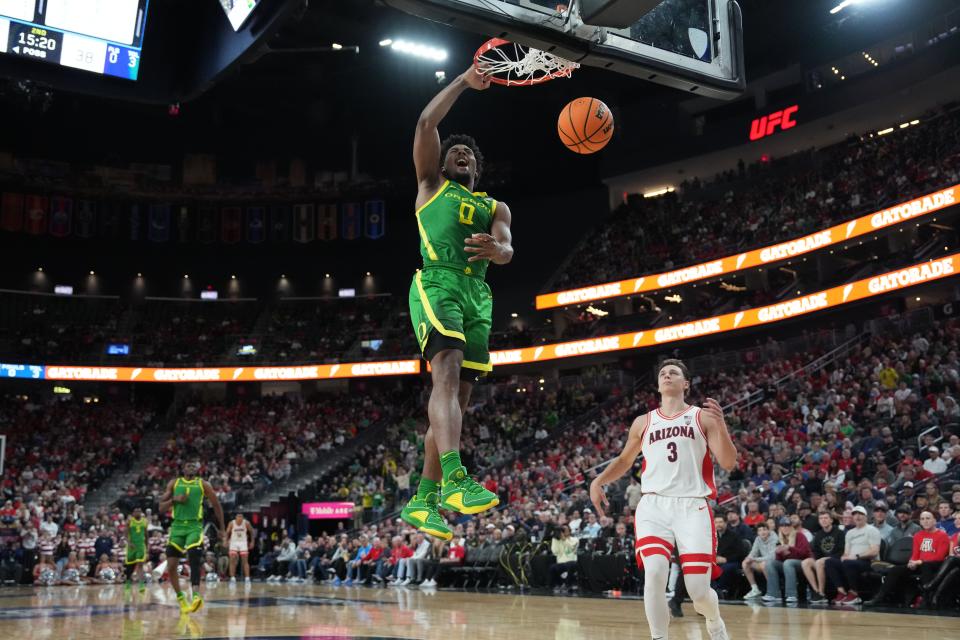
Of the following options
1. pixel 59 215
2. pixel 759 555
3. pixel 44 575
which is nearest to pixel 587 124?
pixel 759 555

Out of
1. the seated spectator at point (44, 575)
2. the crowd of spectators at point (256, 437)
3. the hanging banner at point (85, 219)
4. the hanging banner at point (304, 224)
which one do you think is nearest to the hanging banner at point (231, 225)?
the hanging banner at point (304, 224)

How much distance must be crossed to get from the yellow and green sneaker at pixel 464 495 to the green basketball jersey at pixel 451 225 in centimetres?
99

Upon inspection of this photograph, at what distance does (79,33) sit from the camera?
317 inches

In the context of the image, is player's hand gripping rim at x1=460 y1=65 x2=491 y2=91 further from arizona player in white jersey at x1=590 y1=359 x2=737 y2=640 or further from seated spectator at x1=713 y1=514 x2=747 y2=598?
seated spectator at x1=713 y1=514 x2=747 y2=598

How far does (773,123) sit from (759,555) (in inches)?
865

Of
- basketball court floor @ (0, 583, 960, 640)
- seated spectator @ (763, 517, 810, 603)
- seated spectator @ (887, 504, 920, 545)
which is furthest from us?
seated spectator @ (763, 517, 810, 603)

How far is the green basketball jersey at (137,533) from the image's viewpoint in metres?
18.0

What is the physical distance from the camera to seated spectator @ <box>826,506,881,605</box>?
37.8 feet

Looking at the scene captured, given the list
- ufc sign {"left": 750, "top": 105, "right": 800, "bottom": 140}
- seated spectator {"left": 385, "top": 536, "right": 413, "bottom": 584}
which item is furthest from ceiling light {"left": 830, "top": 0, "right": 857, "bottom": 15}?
seated spectator {"left": 385, "top": 536, "right": 413, "bottom": 584}

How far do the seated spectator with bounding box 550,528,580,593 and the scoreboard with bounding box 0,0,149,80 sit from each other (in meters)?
11.2

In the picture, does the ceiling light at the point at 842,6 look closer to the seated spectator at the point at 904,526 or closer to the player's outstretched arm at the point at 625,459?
the seated spectator at the point at 904,526

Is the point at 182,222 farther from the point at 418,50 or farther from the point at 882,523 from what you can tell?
the point at 882,523

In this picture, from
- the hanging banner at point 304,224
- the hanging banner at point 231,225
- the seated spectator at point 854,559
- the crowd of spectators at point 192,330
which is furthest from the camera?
the hanging banner at point 231,225

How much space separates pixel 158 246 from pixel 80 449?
36.7 feet
